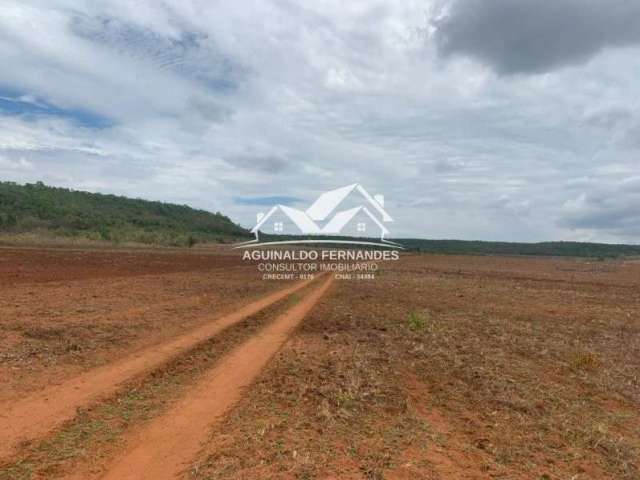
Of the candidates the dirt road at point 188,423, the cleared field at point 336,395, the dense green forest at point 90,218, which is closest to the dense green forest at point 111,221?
the dense green forest at point 90,218

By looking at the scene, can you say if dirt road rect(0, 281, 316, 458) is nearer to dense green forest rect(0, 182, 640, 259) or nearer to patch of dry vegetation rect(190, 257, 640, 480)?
patch of dry vegetation rect(190, 257, 640, 480)

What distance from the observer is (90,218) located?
91.7 metres

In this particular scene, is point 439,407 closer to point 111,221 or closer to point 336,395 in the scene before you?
point 336,395

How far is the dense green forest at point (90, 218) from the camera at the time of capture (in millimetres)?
72969

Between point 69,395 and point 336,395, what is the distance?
12.0 feet

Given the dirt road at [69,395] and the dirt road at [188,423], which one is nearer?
the dirt road at [188,423]

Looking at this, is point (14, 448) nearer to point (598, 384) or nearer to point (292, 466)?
point (292, 466)

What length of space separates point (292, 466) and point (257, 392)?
238 cm

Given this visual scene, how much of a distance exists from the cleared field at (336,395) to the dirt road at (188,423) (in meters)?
0.03

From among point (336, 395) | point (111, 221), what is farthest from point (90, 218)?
point (336, 395)

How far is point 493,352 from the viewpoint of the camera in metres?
9.85

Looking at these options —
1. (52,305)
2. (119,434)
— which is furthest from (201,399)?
(52,305)

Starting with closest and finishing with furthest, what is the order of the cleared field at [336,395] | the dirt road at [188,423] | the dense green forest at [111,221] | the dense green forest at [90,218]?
the dirt road at [188,423]
the cleared field at [336,395]
the dense green forest at [90,218]
the dense green forest at [111,221]

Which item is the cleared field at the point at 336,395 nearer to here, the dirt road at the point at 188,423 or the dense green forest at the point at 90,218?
the dirt road at the point at 188,423
